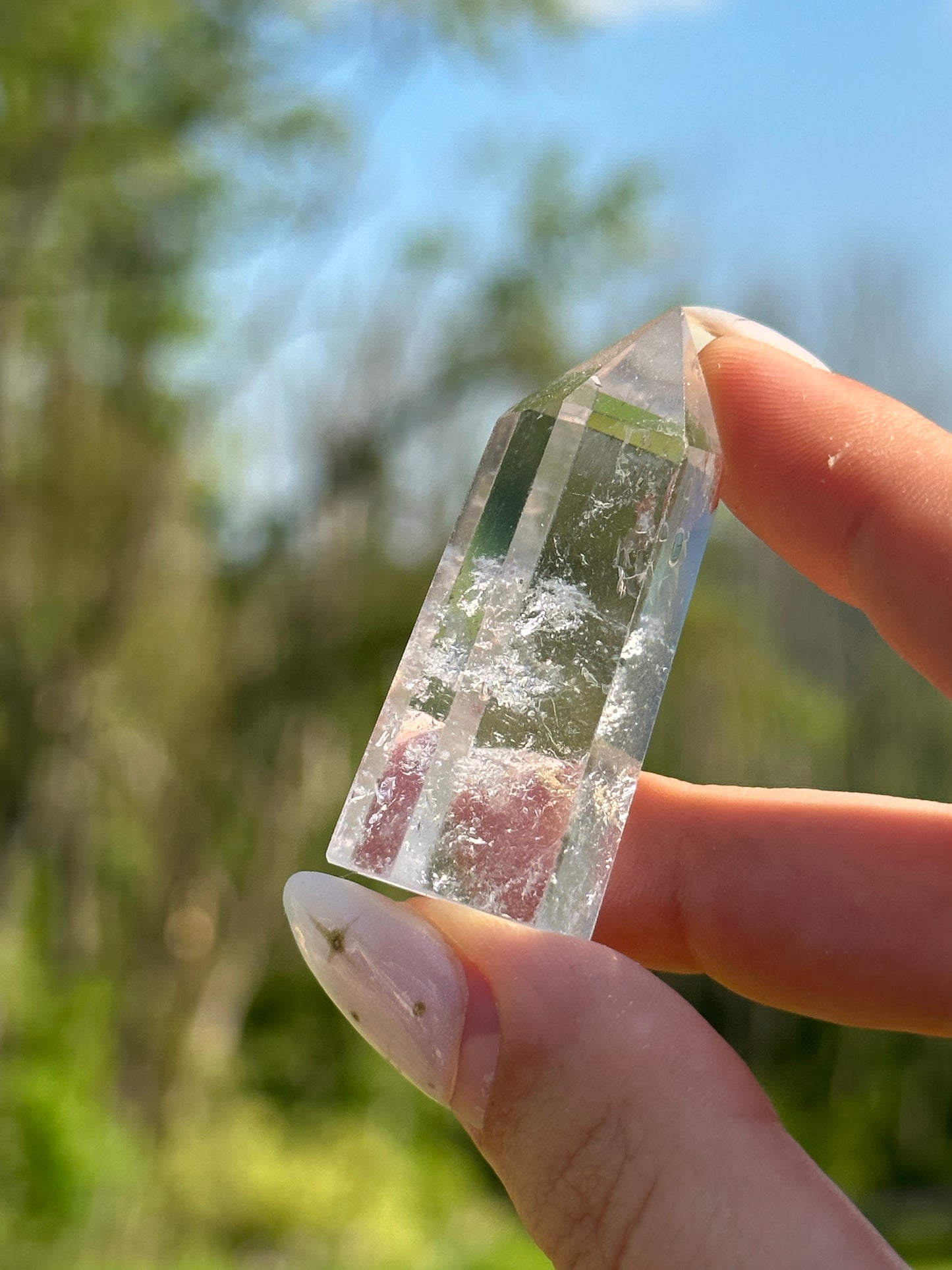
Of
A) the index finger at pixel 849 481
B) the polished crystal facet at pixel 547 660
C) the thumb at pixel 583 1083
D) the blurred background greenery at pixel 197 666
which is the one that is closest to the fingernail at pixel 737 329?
the index finger at pixel 849 481

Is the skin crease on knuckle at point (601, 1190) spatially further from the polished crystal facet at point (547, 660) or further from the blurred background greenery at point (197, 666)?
the blurred background greenery at point (197, 666)

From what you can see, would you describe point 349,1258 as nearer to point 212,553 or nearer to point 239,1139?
point 239,1139

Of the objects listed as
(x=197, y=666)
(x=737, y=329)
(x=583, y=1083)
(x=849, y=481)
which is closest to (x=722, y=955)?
(x=583, y=1083)

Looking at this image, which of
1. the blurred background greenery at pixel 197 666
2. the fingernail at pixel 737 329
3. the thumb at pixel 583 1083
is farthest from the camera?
the blurred background greenery at pixel 197 666

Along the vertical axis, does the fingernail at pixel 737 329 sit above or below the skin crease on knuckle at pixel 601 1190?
above

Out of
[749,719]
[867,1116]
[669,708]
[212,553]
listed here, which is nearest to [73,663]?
[212,553]

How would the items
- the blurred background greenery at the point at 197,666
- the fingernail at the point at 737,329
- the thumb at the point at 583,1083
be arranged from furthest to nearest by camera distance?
the blurred background greenery at the point at 197,666
the fingernail at the point at 737,329
the thumb at the point at 583,1083

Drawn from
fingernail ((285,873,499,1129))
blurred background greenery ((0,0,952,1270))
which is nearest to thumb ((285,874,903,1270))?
fingernail ((285,873,499,1129))

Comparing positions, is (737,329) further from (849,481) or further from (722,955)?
(722,955)
